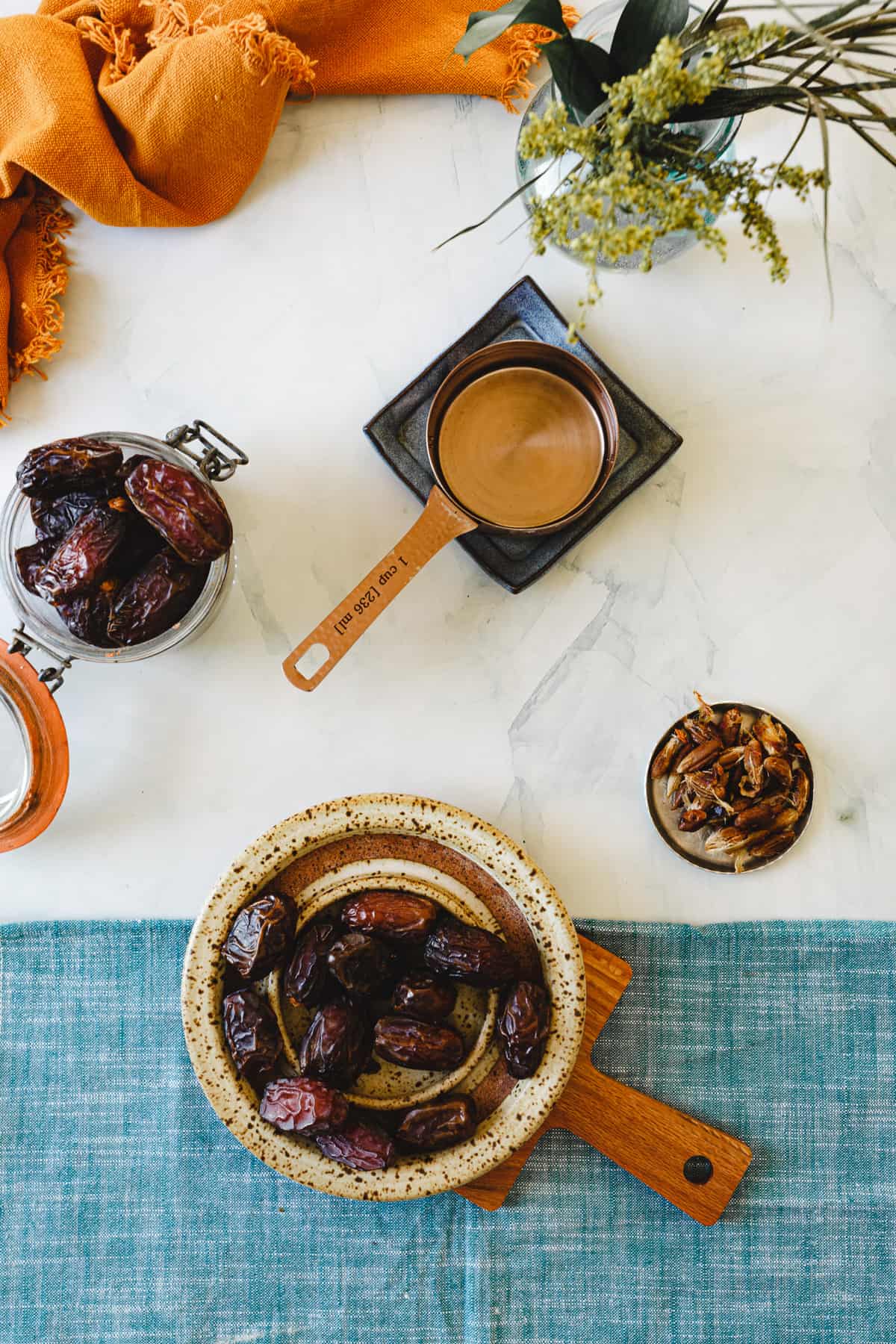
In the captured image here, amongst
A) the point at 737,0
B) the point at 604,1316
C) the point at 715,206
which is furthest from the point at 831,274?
the point at 604,1316

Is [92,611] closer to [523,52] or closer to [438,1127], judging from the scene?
[438,1127]

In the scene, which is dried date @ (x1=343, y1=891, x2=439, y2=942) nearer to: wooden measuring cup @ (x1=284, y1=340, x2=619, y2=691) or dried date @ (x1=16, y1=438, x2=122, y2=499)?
wooden measuring cup @ (x1=284, y1=340, x2=619, y2=691)

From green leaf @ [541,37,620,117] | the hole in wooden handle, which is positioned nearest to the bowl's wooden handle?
the hole in wooden handle

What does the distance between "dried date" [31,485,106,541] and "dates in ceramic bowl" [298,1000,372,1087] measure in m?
0.61

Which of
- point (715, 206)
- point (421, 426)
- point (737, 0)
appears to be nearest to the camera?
point (715, 206)

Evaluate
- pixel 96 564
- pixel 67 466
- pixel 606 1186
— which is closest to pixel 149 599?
pixel 96 564

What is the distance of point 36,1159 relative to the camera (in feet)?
4.26

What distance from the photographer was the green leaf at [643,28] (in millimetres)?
958

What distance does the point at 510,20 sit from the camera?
3.06ft

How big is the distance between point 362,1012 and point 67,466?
69cm

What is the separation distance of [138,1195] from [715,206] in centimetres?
129

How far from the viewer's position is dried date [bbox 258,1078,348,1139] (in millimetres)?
1123

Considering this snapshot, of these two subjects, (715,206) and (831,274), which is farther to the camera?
(831,274)

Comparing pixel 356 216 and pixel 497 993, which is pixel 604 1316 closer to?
pixel 497 993
